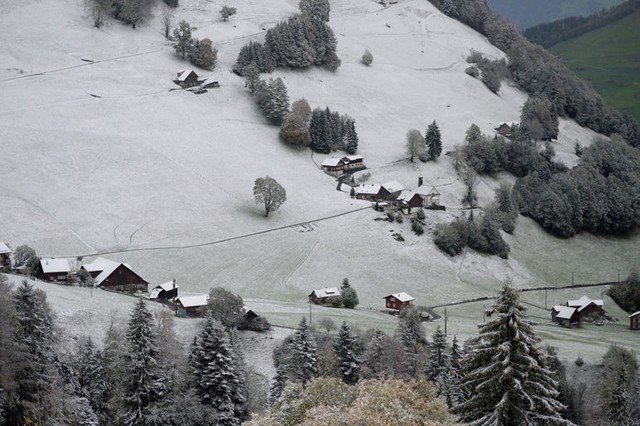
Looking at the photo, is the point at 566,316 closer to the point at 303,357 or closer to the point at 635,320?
the point at 635,320

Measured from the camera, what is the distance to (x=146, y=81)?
132375 millimetres

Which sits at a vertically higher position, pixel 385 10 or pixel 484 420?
pixel 484 420

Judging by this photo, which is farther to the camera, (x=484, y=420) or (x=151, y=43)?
(x=151, y=43)

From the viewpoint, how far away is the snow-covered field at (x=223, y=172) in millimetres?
89188

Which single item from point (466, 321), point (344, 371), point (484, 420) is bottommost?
point (466, 321)

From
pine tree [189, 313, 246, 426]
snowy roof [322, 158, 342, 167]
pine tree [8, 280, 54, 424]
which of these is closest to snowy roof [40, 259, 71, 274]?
pine tree [8, 280, 54, 424]

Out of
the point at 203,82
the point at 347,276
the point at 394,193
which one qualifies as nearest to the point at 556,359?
the point at 347,276

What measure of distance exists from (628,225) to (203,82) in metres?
76.6

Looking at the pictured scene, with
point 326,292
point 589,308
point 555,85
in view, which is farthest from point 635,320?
point 555,85

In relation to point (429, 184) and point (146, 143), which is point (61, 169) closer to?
point (146, 143)

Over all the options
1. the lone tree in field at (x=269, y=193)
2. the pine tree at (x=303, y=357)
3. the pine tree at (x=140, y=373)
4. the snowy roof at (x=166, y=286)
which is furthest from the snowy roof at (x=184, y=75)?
the pine tree at (x=140, y=373)

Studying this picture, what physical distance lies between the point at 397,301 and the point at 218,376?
3512cm

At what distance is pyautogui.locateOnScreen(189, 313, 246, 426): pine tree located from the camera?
181 feet

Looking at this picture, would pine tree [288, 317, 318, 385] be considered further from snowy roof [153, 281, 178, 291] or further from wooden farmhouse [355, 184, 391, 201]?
wooden farmhouse [355, 184, 391, 201]
